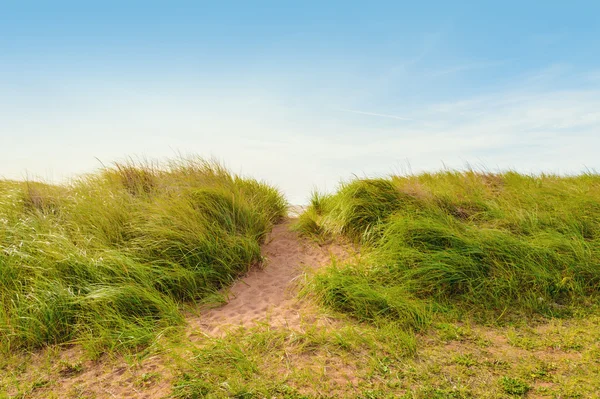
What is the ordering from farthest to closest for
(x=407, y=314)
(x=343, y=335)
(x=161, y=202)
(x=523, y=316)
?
(x=161, y=202), (x=523, y=316), (x=407, y=314), (x=343, y=335)

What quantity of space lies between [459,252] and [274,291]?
94.2 inches

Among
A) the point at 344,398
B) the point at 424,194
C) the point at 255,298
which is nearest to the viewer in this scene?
the point at 344,398

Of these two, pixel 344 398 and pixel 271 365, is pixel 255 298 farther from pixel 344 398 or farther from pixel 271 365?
pixel 344 398

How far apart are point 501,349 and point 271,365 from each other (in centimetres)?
221

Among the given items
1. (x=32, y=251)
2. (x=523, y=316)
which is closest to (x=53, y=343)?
(x=32, y=251)

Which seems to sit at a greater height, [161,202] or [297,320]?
[161,202]

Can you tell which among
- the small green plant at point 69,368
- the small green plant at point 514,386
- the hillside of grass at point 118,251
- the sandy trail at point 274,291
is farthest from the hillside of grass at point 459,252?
the small green plant at point 69,368

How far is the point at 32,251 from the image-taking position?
4.99 metres

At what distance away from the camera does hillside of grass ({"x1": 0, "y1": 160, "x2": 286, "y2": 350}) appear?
167 inches

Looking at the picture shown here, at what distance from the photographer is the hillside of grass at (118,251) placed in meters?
4.23

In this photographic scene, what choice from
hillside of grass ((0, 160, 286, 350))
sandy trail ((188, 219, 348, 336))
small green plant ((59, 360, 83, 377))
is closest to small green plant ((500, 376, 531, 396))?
sandy trail ((188, 219, 348, 336))

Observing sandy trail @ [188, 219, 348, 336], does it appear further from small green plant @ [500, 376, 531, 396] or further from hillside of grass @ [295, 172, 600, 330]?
small green plant @ [500, 376, 531, 396]

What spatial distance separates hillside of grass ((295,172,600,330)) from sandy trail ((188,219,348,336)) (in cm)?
28

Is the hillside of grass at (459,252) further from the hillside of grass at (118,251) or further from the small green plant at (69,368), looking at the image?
the small green plant at (69,368)
